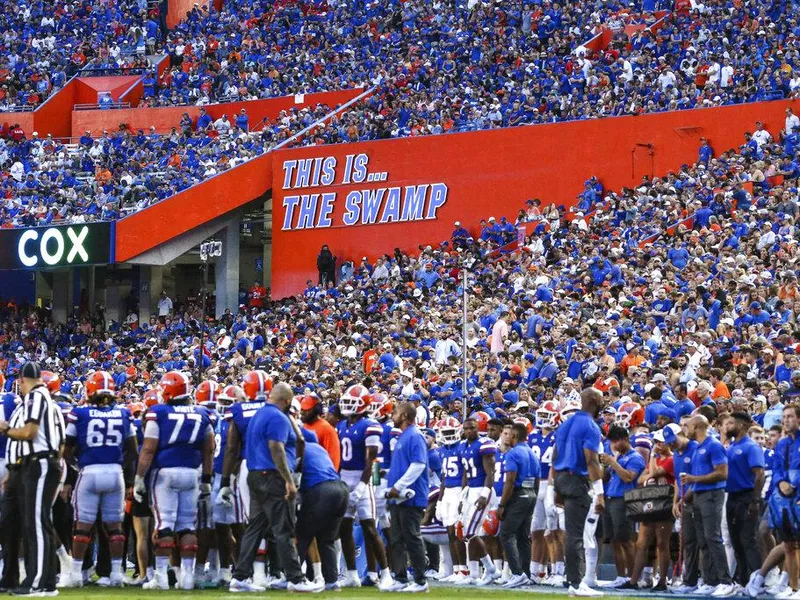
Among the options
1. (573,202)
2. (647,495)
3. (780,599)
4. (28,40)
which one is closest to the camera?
(780,599)

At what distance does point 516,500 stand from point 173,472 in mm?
3520

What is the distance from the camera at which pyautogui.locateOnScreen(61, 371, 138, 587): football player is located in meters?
13.6

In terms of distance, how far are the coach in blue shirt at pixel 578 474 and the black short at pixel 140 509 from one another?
12.4 feet

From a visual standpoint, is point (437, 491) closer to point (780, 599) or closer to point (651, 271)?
point (780, 599)

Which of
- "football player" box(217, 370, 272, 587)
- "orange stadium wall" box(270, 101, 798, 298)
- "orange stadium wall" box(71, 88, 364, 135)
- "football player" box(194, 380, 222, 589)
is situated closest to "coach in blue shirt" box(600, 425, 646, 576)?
"football player" box(217, 370, 272, 587)

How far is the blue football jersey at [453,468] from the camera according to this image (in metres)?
15.5

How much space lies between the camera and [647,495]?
1427 centimetres

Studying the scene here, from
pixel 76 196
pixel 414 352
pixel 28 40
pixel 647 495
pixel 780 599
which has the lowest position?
pixel 780 599

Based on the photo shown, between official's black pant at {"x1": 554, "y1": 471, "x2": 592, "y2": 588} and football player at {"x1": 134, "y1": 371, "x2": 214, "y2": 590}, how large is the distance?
316cm

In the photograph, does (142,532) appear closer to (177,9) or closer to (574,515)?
(574,515)

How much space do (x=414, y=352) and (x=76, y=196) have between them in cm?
1453

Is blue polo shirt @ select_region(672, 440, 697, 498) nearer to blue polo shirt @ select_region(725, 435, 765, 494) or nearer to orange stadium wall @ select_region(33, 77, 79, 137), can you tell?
blue polo shirt @ select_region(725, 435, 765, 494)

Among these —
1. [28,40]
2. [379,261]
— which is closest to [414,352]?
[379,261]

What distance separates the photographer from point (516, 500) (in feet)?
48.9
